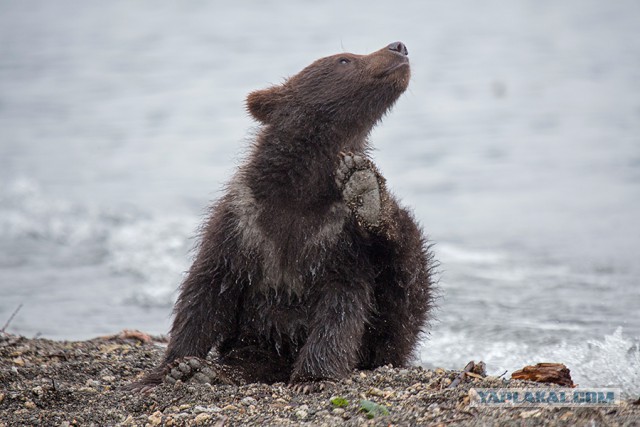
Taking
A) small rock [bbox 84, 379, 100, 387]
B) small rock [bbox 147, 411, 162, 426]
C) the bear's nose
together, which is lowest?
small rock [bbox 147, 411, 162, 426]

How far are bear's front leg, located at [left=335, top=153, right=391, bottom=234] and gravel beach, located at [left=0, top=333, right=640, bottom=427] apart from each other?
95cm

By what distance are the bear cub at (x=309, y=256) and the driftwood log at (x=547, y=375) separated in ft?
2.61

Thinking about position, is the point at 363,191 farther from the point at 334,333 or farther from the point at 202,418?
the point at 202,418

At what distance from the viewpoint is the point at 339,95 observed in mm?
7219

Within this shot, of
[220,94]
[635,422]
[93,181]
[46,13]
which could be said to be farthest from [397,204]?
[46,13]

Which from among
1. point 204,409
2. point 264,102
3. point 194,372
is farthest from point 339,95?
point 204,409

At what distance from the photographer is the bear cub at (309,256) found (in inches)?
265

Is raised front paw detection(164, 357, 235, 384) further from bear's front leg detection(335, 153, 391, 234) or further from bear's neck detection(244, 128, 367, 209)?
bear's front leg detection(335, 153, 391, 234)

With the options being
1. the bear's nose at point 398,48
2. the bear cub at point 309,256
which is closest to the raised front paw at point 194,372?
the bear cub at point 309,256

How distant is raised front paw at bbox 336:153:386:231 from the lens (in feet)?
21.6

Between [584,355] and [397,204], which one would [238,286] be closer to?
[397,204]

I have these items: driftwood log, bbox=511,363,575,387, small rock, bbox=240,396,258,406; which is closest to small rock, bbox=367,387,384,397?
small rock, bbox=240,396,258,406

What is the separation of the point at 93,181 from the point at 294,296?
1136 centimetres

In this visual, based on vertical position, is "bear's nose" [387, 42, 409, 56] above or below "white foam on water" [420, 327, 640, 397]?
above
